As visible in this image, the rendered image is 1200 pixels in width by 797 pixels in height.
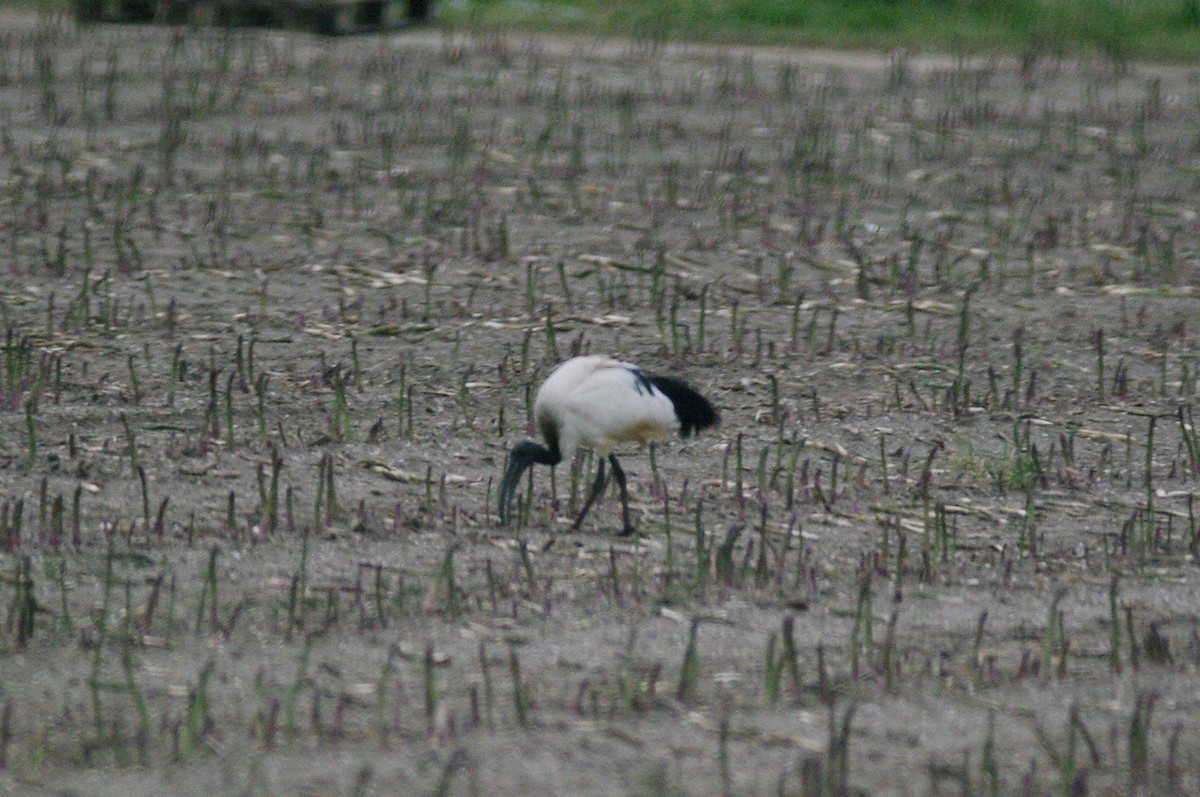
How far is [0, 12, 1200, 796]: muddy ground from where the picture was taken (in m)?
4.82

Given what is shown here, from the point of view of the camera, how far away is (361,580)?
5801mm

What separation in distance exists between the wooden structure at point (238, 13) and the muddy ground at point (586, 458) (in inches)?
49.1

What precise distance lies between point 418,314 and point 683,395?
2606 mm

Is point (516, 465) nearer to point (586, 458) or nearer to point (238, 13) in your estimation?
point (586, 458)

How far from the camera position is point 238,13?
15.9m

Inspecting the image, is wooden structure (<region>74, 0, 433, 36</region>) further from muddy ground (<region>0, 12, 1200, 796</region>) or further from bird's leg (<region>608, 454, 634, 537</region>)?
bird's leg (<region>608, 454, 634, 537</region>)

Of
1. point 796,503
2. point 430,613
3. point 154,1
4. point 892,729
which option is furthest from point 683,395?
point 154,1

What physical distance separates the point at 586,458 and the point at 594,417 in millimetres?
1013

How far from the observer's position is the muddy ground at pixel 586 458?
4.82m

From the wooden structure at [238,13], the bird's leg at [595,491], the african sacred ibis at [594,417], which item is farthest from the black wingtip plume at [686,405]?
the wooden structure at [238,13]

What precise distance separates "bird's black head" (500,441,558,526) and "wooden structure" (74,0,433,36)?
9.83m

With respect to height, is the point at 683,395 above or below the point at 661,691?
above

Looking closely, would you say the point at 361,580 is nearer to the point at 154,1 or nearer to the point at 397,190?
the point at 397,190

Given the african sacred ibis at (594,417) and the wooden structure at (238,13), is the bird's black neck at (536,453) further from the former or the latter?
the wooden structure at (238,13)
